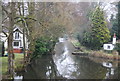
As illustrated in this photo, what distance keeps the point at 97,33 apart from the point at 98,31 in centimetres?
16

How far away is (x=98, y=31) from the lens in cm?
934

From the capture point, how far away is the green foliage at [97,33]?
8.85 metres

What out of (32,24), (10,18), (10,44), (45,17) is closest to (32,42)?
(32,24)

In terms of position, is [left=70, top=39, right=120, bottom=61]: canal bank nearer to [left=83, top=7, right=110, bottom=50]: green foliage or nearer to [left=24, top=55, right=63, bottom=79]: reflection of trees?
[left=83, top=7, right=110, bottom=50]: green foliage

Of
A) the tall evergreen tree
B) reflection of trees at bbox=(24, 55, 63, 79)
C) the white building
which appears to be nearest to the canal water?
reflection of trees at bbox=(24, 55, 63, 79)

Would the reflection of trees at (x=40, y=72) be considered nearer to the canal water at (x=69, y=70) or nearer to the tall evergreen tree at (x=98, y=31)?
the canal water at (x=69, y=70)

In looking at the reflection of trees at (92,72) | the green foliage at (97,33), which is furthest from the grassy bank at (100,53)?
the reflection of trees at (92,72)

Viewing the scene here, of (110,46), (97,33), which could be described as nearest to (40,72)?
(97,33)

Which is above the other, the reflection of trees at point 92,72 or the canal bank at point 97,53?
the canal bank at point 97,53

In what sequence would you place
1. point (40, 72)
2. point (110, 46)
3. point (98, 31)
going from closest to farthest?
point (40, 72), point (98, 31), point (110, 46)

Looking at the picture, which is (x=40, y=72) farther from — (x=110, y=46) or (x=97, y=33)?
(x=110, y=46)

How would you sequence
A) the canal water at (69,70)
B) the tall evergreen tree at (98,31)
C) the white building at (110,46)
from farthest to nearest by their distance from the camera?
1. the white building at (110,46)
2. the tall evergreen tree at (98,31)
3. the canal water at (69,70)

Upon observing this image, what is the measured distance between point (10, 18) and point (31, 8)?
58.8 inches

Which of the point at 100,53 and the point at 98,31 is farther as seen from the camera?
the point at 98,31
